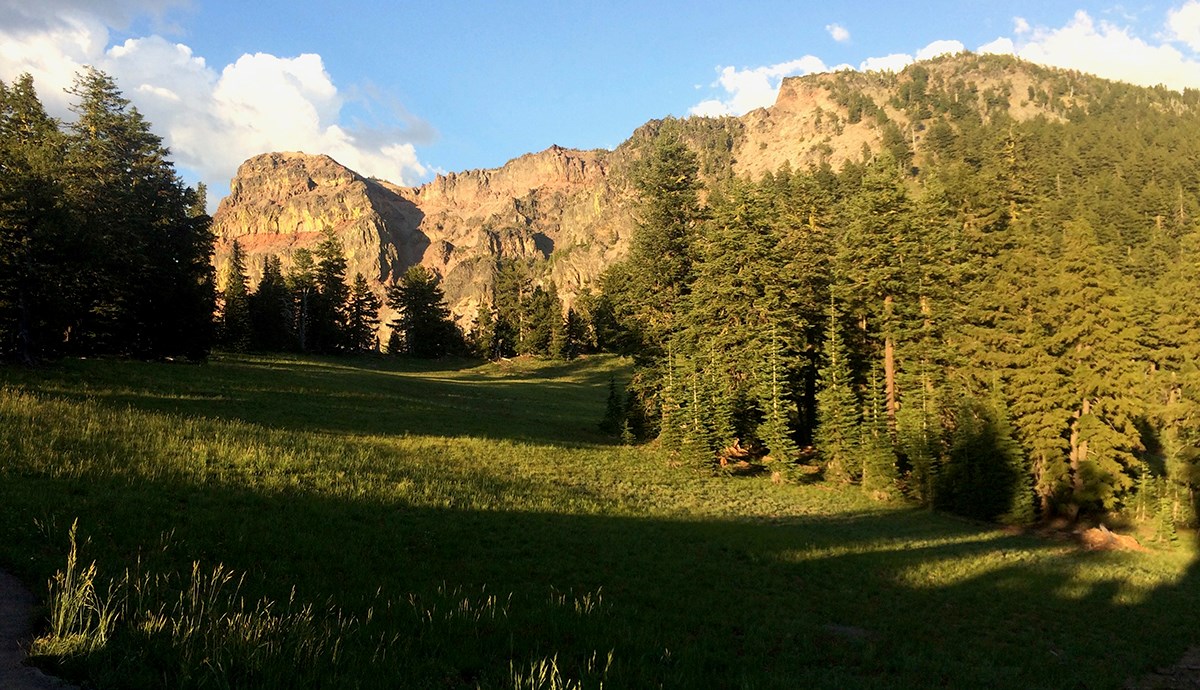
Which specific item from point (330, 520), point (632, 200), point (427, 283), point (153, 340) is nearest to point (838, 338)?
point (632, 200)

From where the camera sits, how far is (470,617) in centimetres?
864

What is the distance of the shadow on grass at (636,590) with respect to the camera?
8.16 metres

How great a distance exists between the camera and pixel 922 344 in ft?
116

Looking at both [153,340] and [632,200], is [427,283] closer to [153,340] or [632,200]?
[153,340]

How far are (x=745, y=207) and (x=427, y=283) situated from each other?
243 ft

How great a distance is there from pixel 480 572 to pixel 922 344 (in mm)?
32957

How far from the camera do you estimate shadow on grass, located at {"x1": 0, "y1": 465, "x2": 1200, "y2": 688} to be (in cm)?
816

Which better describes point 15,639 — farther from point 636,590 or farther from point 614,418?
point 614,418

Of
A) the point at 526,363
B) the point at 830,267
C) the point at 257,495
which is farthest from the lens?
the point at 526,363

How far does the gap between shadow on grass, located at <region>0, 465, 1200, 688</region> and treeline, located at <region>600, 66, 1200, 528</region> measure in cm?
1218

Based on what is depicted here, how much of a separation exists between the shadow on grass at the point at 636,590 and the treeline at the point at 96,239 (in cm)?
2443

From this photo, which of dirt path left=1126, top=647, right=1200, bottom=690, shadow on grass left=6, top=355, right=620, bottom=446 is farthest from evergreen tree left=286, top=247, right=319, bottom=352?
dirt path left=1126, top=647, right=1200, bottom=690

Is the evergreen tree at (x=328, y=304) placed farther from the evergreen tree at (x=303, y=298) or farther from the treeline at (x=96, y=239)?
the treeline at (x=96, y=239)

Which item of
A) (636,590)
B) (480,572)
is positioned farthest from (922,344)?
(480,572)
